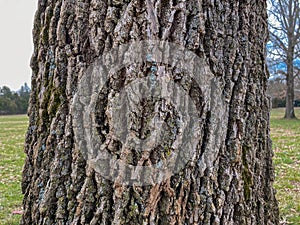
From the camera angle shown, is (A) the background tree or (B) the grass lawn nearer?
(B) the grass lawn

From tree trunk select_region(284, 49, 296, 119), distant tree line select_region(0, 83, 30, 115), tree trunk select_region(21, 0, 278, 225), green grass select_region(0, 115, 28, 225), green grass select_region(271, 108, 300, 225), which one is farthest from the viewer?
distant tree line select_region(0, 83, 30, 115)

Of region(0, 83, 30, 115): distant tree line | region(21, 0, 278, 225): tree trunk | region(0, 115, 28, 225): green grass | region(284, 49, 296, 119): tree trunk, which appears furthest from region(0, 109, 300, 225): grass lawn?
region(0, 83, 30, 115): distant tree line

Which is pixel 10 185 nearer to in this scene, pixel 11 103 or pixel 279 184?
pixel 279 184

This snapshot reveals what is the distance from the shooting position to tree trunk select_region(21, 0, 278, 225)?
3.84ft

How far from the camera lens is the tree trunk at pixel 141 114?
1171 mm

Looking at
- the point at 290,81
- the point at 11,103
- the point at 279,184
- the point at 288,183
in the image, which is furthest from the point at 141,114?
the point at 11,103

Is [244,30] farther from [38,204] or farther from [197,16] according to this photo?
[38,204]

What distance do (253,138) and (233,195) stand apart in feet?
0.98

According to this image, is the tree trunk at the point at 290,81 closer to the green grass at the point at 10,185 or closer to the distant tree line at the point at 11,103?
the green grass at the point at 10,185

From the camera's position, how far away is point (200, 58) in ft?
4.08

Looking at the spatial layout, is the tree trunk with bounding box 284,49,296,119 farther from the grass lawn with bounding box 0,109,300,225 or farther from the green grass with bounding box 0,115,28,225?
the green grass with bounding box 0,115,28,225

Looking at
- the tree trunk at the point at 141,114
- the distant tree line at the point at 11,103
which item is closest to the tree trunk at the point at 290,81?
the tree trunk at the point at 141,114

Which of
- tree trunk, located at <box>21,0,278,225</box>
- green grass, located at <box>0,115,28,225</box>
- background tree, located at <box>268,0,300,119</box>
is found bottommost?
green grass, located at <box>0,115,28,225</box>

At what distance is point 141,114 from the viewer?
46.1 inches
